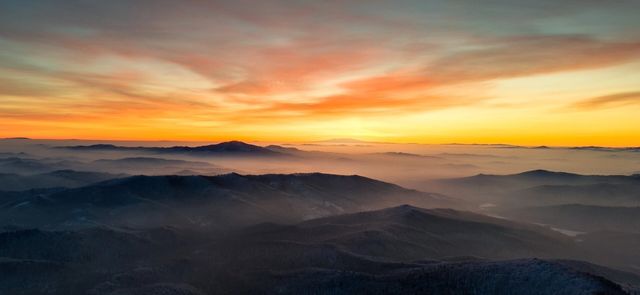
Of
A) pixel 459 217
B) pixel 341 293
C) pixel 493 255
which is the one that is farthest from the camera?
pixel 459 217

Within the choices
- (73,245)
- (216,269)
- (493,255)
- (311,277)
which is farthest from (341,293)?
(73,245)

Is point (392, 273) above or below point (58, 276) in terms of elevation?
above

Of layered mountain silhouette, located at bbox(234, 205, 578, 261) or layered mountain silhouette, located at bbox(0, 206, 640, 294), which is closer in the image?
layered mountain silhouette, located at bbox(0, 206, 640, 294)

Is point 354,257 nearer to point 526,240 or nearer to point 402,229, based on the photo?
point 402,229

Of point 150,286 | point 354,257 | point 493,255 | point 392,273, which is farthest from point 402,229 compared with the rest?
point 150,286

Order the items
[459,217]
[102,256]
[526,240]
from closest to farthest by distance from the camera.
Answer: [102,256]
[526,240]
[459,217]

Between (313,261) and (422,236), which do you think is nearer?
(313,261)

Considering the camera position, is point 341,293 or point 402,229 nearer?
point 341,293

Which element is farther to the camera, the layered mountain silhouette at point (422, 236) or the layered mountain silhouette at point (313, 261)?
the layered mountain silhouette at point (422, 236)

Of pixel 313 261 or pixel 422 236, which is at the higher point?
pixel 313 261
